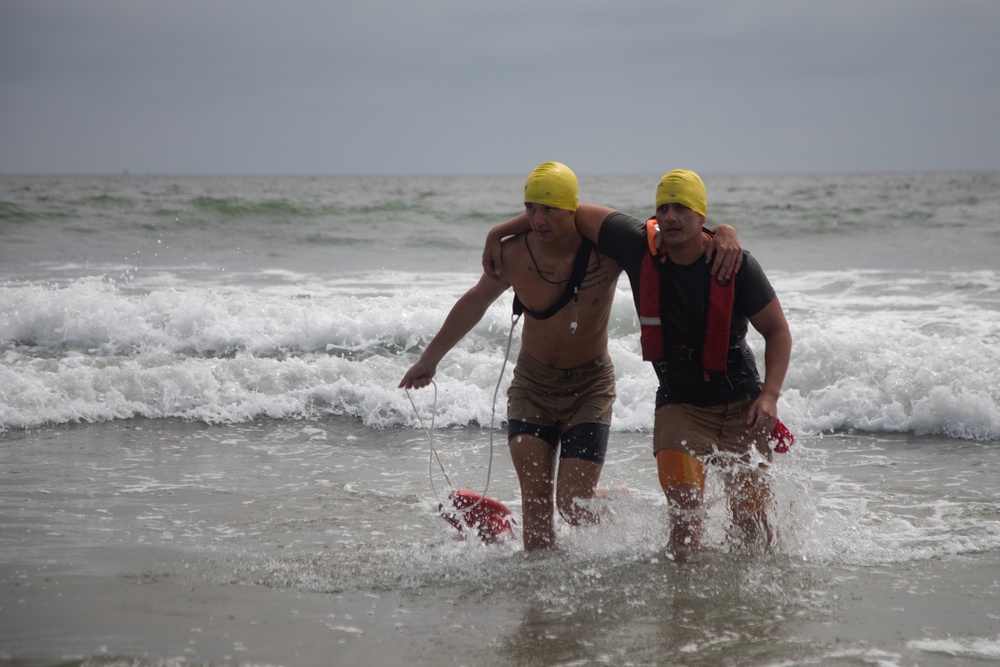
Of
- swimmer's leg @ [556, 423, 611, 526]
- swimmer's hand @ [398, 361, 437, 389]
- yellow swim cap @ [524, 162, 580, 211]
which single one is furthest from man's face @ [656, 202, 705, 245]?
swimmer's hand @ [398, 361, 437, 389]

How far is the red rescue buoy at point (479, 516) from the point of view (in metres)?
5.05

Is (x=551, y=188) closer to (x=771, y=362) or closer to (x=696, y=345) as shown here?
(x=696, y=345)

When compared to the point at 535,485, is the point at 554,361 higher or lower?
higher

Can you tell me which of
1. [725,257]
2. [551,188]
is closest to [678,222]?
[725,257]

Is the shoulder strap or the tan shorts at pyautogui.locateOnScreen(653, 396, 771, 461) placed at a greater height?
the shoulder strap

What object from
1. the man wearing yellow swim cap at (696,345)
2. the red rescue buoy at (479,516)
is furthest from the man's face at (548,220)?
the red rescue buoy at (479,516)

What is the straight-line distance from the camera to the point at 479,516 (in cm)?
507

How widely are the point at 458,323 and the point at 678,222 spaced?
53.0 inches

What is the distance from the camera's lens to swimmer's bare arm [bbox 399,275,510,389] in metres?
4.93

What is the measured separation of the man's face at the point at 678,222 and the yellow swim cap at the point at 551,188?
0.49m

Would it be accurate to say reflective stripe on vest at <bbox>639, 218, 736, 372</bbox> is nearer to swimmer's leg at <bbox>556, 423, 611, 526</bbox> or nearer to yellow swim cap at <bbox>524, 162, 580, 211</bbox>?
yellow swim cap at <bbox>524, 162, 580, 211</bbox>

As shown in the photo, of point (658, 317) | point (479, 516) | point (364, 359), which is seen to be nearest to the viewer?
point (658, 317)

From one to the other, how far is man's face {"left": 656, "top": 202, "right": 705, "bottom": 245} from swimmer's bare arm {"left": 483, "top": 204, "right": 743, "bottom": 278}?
13 cm

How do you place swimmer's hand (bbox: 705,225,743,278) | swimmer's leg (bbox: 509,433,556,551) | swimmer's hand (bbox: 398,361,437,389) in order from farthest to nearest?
swimmer's hand (bbox: 398,361,437,389), swimmer's leg (bbox: 509,433,556,551), swimmer's hand (bbox: 705,225,743,278)
